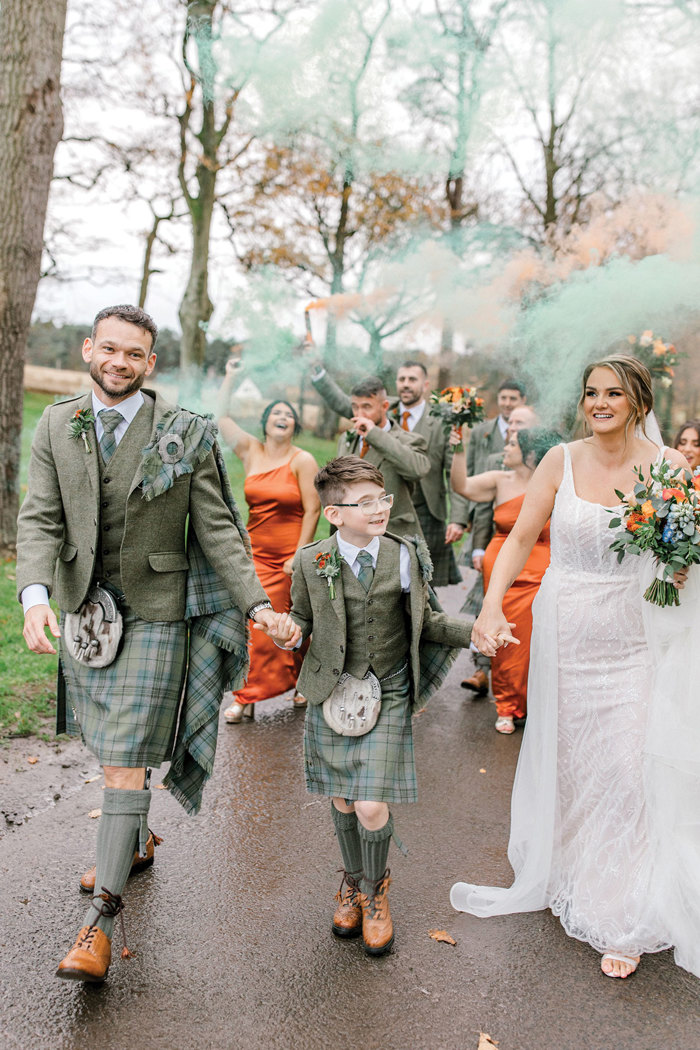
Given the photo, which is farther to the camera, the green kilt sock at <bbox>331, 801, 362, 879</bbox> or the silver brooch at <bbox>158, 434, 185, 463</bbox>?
the green kilt sock at <bbox>331, 801, 362, 879</bbox>

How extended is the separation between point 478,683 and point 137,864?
3428mm

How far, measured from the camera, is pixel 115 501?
10.3ft

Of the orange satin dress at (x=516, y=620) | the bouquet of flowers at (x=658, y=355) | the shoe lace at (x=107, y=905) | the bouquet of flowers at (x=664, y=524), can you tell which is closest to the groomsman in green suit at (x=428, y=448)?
the orange satin dress at (x=516, y=620)

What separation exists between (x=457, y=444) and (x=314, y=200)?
285 inches

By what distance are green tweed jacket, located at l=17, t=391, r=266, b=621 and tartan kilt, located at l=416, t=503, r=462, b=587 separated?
3.38 metres

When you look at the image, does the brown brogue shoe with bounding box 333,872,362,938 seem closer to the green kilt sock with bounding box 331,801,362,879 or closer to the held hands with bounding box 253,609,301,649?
the green kilt sock with bounding box 331,801,362,879

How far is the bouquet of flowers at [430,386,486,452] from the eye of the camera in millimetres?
5793

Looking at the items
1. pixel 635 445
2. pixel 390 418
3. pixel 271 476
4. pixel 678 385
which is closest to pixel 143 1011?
pixel 635 445

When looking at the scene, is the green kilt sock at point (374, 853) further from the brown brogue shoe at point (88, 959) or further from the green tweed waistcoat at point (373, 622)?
the brown brogue shoe at point (88, 959)

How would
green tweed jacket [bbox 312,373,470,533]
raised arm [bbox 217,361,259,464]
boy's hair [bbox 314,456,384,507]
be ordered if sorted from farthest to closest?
green tweed jacket [bbox 312,373,470,533], raised arm [bbox 217,361,259,464], boy's hair [bbox 314,456,384,507]

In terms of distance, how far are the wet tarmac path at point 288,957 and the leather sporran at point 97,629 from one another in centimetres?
99

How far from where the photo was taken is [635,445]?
11.6 feet

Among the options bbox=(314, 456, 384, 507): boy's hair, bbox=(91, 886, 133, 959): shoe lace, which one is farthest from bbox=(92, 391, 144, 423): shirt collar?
bbox=(91, 886, 133, 959): shoe lace

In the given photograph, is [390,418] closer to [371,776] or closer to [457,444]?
[457,444]
